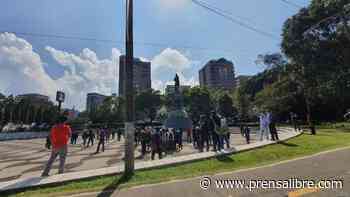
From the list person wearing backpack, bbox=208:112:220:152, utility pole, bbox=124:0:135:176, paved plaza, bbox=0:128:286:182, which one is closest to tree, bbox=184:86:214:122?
paved plaza, bbox=0:128:286:182

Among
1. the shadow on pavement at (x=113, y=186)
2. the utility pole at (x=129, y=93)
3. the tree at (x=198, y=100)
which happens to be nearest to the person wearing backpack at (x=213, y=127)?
the utility pole at (x=129, y=93)

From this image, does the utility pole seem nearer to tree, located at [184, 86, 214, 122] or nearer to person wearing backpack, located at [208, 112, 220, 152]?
person wearing backpack, located at [208, 112, 220, 152]

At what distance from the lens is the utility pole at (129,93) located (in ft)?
26.2

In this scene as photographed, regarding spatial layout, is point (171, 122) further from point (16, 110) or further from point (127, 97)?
point (16, 110)

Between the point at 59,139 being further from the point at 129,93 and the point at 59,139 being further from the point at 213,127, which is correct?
the point at 213,127

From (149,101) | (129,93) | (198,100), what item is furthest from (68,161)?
(149,101)

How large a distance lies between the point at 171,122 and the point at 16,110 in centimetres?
7601

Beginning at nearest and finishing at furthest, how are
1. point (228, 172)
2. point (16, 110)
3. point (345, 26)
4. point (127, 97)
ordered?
point (228, 172)
point (127, 97)
point (345, 26)
point (16, 110)

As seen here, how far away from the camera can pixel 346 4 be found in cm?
2356

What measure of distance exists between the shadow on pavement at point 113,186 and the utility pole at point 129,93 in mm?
528

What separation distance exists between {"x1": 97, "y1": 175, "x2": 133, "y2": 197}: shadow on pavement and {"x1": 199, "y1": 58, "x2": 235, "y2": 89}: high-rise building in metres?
110

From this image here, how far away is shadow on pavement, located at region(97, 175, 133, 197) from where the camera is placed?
5.85m

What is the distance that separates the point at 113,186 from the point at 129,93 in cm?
305

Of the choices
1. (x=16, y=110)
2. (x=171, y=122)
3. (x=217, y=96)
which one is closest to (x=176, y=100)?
(x=171, y=122)
